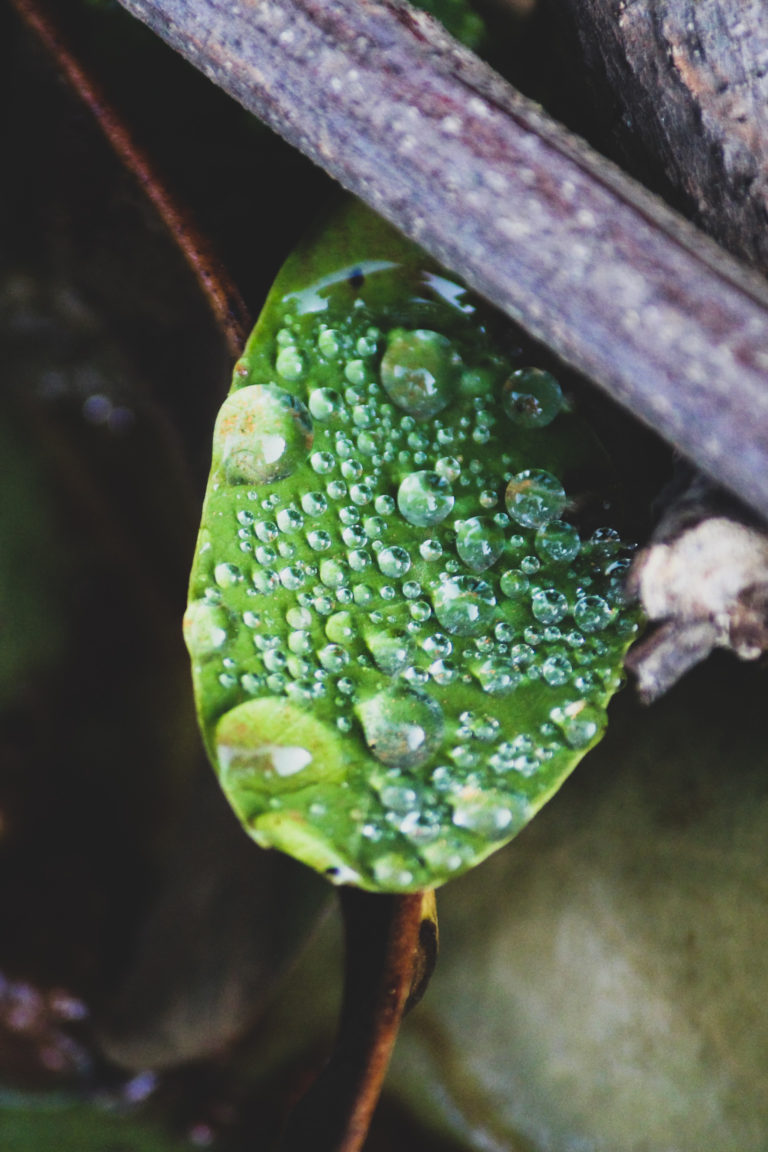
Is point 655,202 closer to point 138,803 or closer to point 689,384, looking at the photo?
point 689,384

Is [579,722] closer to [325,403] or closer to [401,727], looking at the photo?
[401,727]

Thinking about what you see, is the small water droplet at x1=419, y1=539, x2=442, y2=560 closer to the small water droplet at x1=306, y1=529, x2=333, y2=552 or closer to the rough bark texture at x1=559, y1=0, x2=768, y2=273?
the small water droplet at x1=306, y1=529, x2=333, y2=552

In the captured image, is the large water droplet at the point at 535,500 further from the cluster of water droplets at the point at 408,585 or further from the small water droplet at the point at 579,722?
the small water droplet at the point at 579,722

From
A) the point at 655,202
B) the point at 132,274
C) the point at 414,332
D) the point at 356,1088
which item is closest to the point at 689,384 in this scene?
the point at 655,202

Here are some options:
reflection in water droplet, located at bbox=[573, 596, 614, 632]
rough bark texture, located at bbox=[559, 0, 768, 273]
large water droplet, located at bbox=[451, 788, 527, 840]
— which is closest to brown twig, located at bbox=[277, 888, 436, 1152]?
large water droplet, located at bbox=[451, 788, 527, 840]

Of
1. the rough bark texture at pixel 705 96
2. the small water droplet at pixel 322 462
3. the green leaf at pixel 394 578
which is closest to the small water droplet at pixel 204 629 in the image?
the green leaf at pixel 394 578
